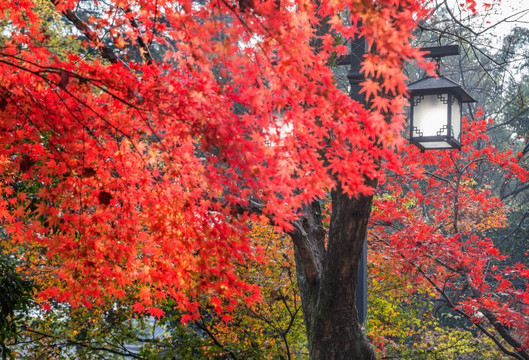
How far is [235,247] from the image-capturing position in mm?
4566

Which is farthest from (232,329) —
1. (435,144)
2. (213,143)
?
(213,143)

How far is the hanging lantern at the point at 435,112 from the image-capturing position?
560cm

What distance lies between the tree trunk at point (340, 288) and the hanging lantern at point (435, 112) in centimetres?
133

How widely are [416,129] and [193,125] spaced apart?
2.78 m

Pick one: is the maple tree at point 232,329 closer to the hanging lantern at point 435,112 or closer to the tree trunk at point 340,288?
the tree trunk at point 340,288

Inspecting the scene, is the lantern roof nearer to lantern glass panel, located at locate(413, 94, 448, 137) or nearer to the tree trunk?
lantern glass panel, located at locate(413, 94, 448, 137)

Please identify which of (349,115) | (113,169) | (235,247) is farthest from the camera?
(113,169)

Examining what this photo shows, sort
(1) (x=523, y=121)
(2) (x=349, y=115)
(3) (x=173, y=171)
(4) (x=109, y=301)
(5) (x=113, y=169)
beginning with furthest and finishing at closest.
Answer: (1) (x=523, y=121) < (4) (x=109, y=301) < (5) (x=113, y=169) < (3) (x=173, y=171) < (2) (x=349, y=115)

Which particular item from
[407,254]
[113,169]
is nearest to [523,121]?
[407,254]

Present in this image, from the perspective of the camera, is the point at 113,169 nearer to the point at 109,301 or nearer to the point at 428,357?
the point at 109,301

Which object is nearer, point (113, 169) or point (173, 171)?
point (173, 171)

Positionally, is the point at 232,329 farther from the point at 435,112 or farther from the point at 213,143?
the point at 213,143

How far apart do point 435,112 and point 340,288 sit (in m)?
2.03

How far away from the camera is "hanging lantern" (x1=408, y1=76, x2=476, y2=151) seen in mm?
5602
